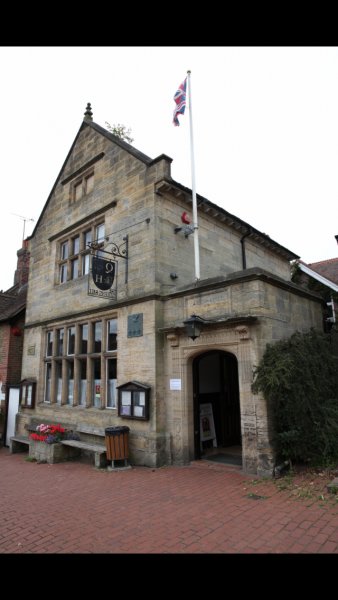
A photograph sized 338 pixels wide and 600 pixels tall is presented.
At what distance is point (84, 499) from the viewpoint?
6.71 m

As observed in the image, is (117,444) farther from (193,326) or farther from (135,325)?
(193,326)

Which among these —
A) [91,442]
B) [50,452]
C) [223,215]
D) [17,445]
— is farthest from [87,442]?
[223,215]

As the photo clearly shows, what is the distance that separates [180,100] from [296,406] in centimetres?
916

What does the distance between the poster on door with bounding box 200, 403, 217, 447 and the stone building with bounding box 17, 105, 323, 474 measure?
0.09 feet

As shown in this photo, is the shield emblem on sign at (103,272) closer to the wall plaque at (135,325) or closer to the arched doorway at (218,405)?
the wall plaque at (135,325)

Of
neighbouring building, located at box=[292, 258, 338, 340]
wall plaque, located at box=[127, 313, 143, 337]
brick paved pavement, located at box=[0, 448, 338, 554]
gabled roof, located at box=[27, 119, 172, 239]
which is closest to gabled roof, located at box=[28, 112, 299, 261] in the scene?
gabled roof, located at box=[27, 119, 172, 239]

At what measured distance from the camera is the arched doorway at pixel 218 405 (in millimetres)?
10352

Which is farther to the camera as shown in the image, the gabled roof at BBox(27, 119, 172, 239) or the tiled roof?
the tiled roof

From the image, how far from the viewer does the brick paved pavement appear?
4.52 metres

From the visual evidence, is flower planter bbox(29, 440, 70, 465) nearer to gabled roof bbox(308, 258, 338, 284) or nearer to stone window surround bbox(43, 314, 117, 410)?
stone window surround bbox(43, 314, 117, 410)

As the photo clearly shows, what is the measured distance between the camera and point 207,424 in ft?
34.3
